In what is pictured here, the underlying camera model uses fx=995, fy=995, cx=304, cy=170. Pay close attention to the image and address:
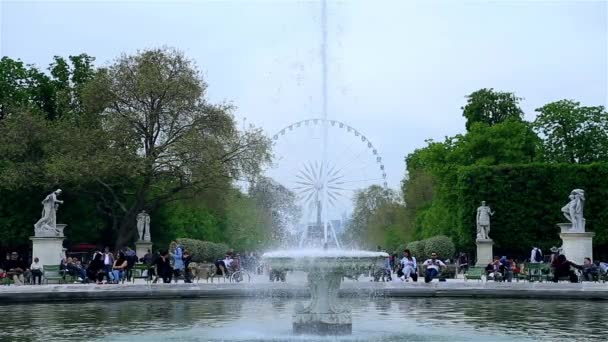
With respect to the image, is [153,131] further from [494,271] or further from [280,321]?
[280,321]

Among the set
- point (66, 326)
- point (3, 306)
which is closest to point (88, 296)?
point (3, 306)

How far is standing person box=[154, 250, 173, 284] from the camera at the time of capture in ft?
93.7

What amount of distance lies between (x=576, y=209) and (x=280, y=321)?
19.2 meters

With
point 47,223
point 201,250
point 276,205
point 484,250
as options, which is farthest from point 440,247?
point 47,223

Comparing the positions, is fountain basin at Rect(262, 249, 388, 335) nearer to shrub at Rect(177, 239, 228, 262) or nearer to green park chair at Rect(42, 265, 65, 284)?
green park chair at Rect(42, 265, 65, 284)

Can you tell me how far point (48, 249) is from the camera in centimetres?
3459

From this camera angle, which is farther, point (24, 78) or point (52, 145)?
point (24, 78)

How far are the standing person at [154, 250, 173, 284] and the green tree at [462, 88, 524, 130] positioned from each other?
3712cm

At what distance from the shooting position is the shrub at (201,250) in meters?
49.7

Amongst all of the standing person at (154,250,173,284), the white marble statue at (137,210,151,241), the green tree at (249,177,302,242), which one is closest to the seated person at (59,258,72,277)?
the standing person at (154,250,173,284)

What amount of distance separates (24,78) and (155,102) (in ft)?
29.0

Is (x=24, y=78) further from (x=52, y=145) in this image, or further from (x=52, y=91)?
(x=52, y=145)

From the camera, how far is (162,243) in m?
51.7

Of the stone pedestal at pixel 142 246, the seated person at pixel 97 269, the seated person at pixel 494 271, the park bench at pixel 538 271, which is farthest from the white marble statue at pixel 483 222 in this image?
the seated person at pixel 97 269
